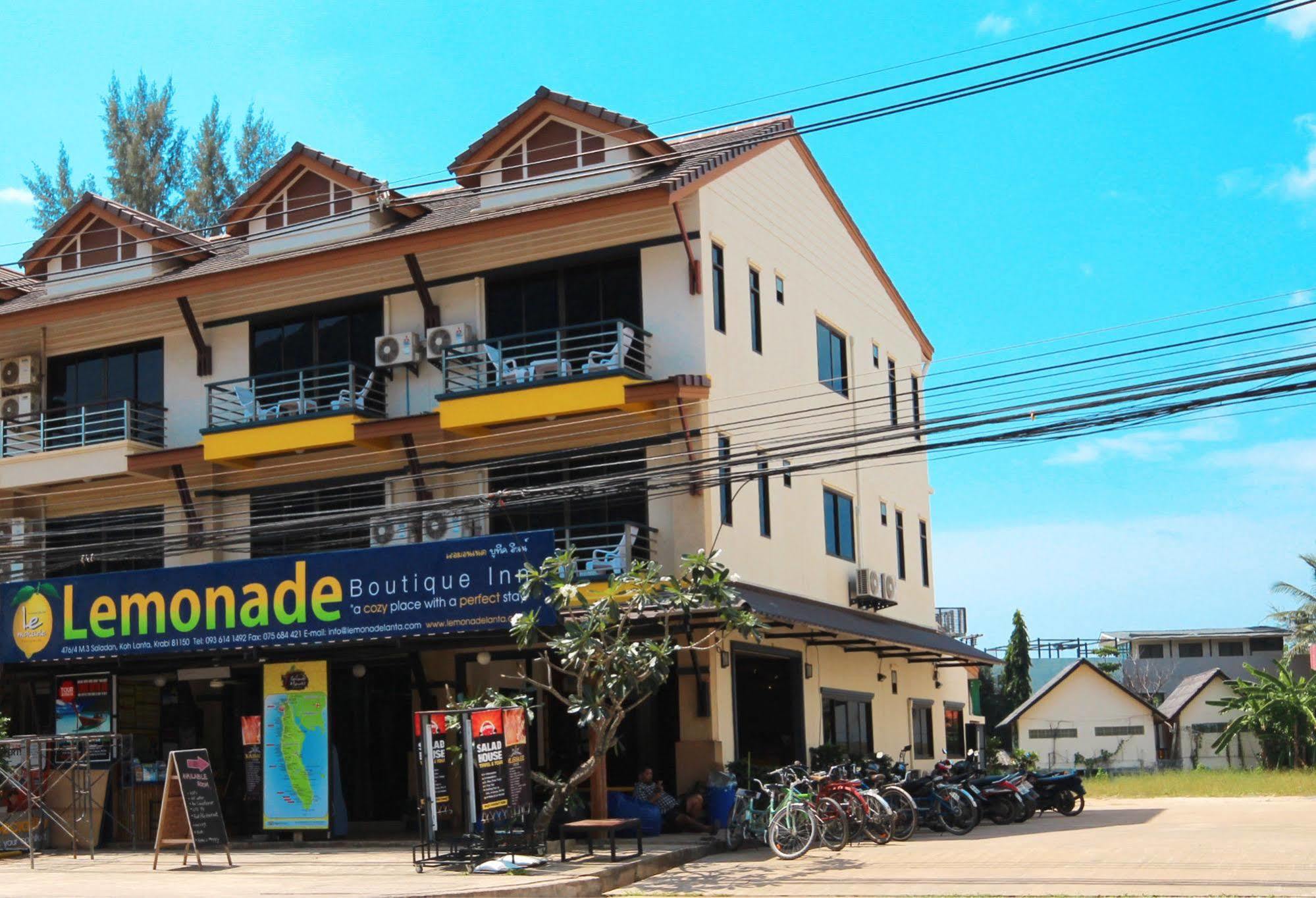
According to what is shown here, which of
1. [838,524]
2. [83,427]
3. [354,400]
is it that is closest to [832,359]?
[838,524]

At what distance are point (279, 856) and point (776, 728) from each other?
31.0 feet

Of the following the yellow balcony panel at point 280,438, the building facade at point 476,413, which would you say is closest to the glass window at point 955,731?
the building facade at point 476,413

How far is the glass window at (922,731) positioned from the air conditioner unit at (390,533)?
13796 mm

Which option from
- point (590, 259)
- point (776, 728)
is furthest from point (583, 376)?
point (776, 728)

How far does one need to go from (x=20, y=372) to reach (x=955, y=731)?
24.6 m

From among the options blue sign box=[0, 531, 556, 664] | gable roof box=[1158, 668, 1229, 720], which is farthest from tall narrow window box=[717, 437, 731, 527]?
gable roof box=[1158, 668, 1229, 720]

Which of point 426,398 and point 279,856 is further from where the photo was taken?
point 426,398

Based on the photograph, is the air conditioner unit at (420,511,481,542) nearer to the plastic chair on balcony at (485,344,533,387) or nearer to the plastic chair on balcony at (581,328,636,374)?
the plastic chair on balcony at (485,344,533,387)

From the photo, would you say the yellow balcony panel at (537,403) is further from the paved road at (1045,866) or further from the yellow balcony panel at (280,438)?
the paved road at (1045,866)

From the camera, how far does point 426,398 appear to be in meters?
26.2

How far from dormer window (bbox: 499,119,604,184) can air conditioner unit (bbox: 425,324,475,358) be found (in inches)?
110

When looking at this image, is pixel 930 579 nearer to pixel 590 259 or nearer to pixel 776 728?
pixel 776 728

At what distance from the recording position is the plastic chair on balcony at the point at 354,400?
2572cm

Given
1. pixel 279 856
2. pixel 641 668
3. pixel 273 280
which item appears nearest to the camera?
pixel 641 668
